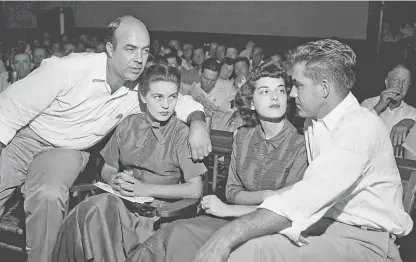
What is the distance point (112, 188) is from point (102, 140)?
0.53 metres

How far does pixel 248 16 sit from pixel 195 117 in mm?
9815

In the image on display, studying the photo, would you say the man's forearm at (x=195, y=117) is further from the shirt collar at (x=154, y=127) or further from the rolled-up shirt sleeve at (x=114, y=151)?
the rolled-up shirt sleeve at (x=114, y=151)

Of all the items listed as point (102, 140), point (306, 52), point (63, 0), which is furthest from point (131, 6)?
point (306, 52)

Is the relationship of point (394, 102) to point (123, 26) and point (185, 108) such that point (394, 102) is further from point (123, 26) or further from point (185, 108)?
point (123, 26)

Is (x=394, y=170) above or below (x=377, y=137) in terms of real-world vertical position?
below

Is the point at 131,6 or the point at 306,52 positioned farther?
the point at 131,6

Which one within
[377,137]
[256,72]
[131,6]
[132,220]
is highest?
[131,6]

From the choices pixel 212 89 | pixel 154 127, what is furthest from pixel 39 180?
pixel 212 89

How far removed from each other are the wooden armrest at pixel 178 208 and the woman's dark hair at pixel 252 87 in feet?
1.57

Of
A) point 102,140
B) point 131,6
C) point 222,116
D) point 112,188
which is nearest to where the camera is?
point 112,188

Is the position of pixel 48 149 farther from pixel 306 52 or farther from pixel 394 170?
pixel 394 170

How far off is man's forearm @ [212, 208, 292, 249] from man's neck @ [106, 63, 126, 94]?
132 centimetres

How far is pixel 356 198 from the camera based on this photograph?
1.68m

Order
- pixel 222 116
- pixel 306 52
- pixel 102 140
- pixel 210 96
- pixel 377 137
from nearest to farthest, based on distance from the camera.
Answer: pixel 377 137 → pixel 306 52 → pixel 102 140 → pixel 222 116 → pixel 210 96
